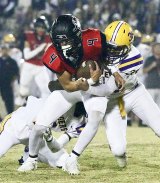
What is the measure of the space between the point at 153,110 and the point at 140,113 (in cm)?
13

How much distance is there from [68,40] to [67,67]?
0.76 ft

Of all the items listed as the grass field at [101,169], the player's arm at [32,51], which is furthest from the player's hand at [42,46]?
the grass field at [101,169]

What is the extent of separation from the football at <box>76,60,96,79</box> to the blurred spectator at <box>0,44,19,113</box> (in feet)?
19.9

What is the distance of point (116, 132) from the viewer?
711 centimetres

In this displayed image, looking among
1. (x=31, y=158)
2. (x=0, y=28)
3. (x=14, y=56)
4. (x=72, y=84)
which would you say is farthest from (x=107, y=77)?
(x=0, y=28)

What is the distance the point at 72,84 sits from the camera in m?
6.67

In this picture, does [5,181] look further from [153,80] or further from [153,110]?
[153,80]

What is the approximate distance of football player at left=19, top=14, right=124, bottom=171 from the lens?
21.9 ft

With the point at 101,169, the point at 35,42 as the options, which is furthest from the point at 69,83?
the point at 35,42

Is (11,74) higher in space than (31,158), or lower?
lower

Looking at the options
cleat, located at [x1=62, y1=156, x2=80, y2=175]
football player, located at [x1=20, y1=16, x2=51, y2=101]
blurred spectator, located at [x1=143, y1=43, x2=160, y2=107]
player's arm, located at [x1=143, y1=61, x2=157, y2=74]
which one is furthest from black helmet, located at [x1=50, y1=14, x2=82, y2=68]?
player's arm, located at [x1=143, y1=61, x2=157, y2=74]

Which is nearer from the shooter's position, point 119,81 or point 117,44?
point 119,81

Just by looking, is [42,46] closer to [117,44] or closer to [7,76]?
[7,76]

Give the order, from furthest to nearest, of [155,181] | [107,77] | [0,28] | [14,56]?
[0,28], [14,56], [107,77], [155,181]
